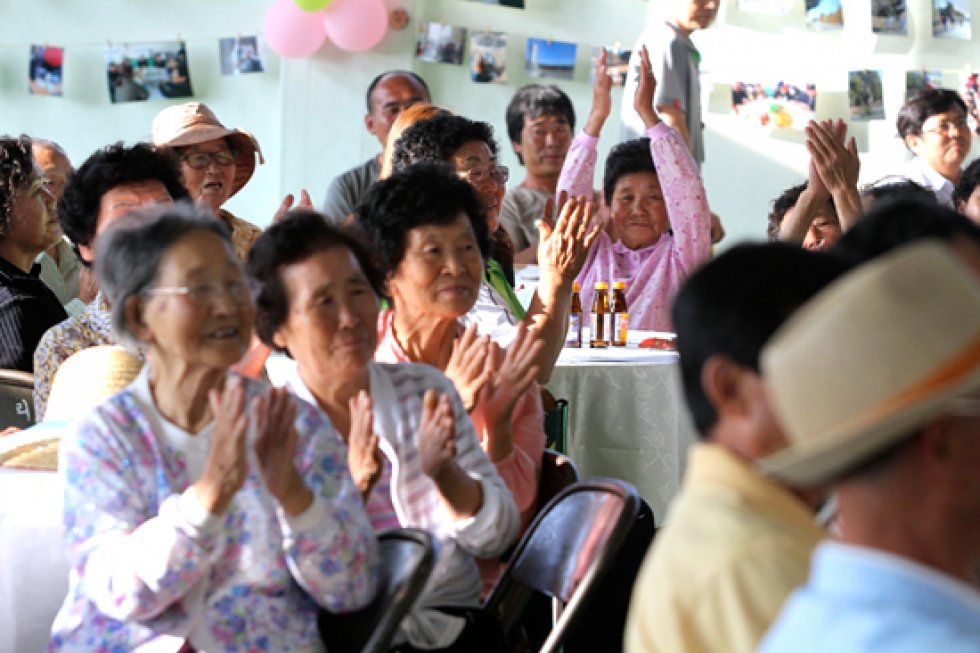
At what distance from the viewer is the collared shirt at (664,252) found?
13.4 feet

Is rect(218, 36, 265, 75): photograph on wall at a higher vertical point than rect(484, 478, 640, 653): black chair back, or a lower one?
higher

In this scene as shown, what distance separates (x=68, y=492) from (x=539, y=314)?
4.44ft

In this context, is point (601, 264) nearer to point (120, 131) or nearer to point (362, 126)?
point (362, 126)

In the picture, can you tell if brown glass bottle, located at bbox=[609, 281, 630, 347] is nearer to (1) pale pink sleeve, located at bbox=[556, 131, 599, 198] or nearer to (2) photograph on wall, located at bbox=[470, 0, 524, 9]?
(1) pale pink sleeve, located at bbox=[556, 131, 599, 198]

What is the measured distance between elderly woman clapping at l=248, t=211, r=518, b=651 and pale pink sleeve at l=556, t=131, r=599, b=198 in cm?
235

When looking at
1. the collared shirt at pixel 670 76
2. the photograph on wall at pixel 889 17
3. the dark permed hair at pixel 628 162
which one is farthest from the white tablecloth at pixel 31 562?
the photograph on wall at pixel 889 17

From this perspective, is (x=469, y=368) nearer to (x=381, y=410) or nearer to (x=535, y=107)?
(x=381, y=410)

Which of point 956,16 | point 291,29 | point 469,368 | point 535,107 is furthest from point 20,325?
point 956,16

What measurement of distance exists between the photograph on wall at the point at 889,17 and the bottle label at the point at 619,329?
3.89m

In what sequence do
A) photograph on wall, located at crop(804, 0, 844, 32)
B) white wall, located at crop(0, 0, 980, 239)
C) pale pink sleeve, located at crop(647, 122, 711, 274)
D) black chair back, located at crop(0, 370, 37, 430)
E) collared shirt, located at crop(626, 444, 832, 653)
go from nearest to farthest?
collared shirt, located at crop(626, 444, 832, 653), black chair back, located at crop(0, 370, 37, 430), pale pink sleeve, located at crop(647, 122, 711, 274), white wall, located at crop(0, 0, 980, 239), photograph on wall, located at crop(804, 0, 844, 32)

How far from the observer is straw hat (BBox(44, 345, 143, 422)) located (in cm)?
224

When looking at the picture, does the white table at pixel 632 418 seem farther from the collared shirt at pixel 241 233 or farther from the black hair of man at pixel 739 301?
the black hair of man at pixel 739 301

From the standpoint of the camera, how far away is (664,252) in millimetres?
4156

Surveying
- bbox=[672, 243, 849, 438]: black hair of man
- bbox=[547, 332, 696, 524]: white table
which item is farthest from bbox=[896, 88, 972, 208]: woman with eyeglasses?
bbox=[672, 243, 849, 438]: black hair of man
